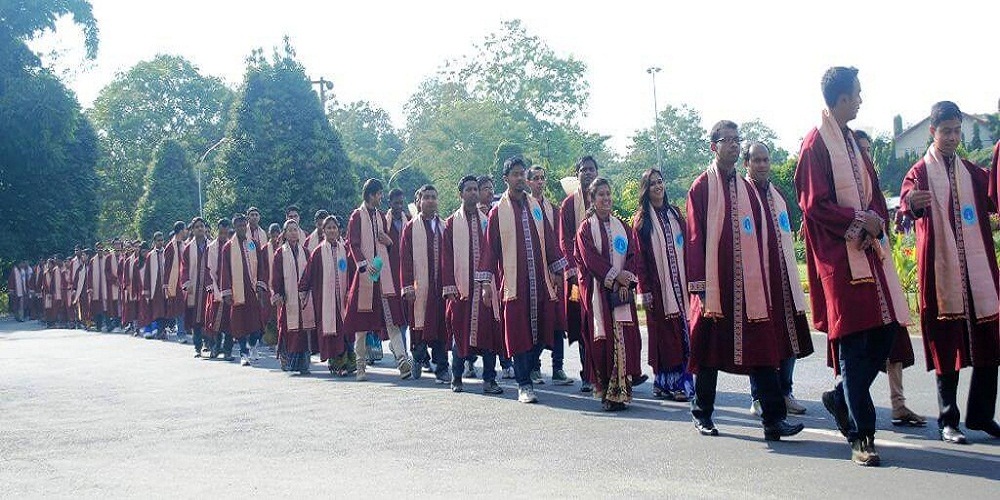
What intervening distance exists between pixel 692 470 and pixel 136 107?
70.4m

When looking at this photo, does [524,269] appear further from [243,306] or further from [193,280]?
[193,280]

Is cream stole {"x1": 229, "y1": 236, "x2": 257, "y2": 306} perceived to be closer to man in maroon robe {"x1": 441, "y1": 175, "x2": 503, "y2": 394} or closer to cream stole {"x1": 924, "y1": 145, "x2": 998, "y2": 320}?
man in maroon robe {"x1": 441, "y1": 175, "x2": 503, "y2": 394}

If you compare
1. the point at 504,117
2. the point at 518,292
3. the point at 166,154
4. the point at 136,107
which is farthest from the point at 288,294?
the point at 136,107

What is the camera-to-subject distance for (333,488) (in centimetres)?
638

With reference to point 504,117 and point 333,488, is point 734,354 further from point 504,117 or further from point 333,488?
point 504,117

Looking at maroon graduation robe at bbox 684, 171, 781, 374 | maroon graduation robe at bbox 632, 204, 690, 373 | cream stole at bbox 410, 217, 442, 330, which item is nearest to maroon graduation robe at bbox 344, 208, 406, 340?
cream stole at bbox 410, 217, 442, 330

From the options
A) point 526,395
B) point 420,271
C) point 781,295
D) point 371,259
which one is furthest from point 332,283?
point 781,295

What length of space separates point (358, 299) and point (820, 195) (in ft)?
24.5

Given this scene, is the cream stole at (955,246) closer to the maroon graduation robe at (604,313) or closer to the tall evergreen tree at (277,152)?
the maroon graduation robe at (604,313)

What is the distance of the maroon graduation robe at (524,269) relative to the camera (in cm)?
1020

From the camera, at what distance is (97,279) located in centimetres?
2912

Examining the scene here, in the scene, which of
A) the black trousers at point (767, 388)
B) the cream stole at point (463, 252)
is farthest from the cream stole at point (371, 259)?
the black trousers at point (767, 388)

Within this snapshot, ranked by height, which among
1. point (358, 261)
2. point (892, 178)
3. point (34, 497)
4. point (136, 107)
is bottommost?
point (34, 497)

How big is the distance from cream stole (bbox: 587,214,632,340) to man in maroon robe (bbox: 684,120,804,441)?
5.72 ft
